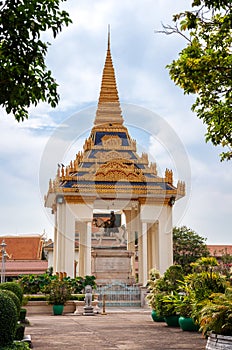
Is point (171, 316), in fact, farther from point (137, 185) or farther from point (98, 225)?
point (98, 225)

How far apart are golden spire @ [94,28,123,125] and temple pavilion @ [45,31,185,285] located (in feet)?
4.76

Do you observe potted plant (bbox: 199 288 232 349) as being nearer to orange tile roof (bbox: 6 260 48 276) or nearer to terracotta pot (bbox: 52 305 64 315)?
terracotta pot (bbox: 52 305 64 315)

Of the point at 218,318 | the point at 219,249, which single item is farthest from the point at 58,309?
the point at 219,249

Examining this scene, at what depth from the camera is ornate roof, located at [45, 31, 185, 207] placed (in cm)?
2814

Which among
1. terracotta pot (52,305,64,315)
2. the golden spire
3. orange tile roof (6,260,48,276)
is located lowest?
terracotta pot (52,305,64,315)

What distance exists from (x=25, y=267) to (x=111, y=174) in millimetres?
14035

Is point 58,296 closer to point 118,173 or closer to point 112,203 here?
point 118,173

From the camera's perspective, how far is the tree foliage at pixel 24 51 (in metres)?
6.49

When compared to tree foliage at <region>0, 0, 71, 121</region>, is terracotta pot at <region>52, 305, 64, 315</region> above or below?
below

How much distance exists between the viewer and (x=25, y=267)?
129 ft

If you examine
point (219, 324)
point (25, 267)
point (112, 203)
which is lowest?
point (219, 324)

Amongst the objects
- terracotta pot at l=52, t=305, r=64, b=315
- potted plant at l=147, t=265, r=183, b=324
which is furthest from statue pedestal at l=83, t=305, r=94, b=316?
potted plant at l=147, t=265, r=183, b=324

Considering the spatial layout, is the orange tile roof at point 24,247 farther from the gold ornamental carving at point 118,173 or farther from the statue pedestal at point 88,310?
the statue pedestal at point 88,310

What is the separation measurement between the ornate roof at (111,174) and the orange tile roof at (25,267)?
29.2 feet
